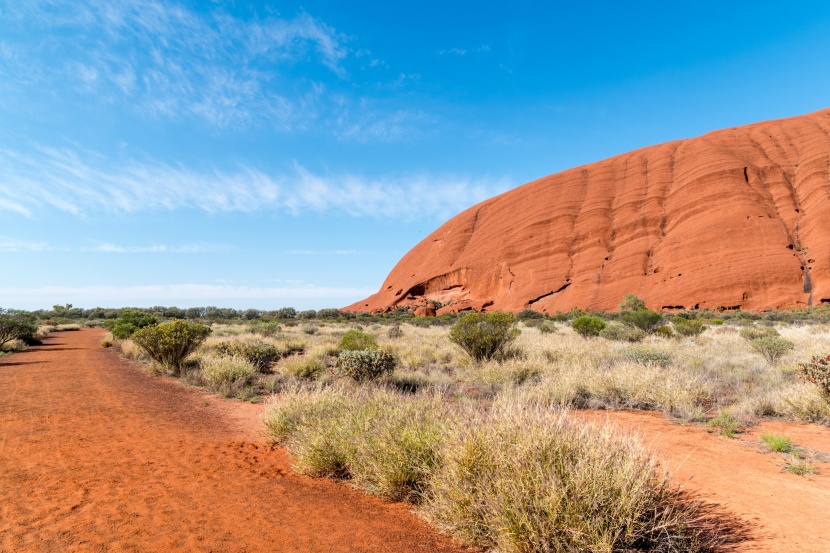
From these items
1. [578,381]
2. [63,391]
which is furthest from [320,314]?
[578,381]

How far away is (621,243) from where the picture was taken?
53.2m

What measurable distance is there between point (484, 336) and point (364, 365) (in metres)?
4.32

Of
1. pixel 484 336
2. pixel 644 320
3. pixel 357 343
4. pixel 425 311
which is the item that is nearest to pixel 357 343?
pixel 357 343

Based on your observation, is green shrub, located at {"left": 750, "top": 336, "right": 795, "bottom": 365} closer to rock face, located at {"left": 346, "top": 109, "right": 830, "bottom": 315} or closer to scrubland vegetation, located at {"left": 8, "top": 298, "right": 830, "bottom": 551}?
scrubland vegetation, located at {"left": 8, "top": 298, "right": 830, "bottom": 551}

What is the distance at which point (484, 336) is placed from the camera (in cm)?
1304

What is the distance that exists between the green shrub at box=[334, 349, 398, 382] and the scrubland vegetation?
0.03 meters

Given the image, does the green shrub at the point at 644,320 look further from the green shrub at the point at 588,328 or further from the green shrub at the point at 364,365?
the green shrub at the point at 364,365

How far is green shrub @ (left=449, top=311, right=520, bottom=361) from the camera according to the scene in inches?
511

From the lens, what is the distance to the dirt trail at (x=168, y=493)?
3.59 metres

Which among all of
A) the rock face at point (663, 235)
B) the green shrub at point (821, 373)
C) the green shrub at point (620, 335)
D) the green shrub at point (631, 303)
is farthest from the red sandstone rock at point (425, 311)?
the green shrub at point (821, 373)

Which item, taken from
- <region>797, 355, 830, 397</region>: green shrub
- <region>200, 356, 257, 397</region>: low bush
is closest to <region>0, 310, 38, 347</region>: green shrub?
<region>200, 356, 257, 397</region>: low bush

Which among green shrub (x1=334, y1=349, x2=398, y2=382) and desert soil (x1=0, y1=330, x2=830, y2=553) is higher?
green shrub (x1=334, y1=349, x2=398, y2=382)

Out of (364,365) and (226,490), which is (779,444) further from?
(364,365)

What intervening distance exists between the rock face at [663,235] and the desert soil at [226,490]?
4455 centimetres
